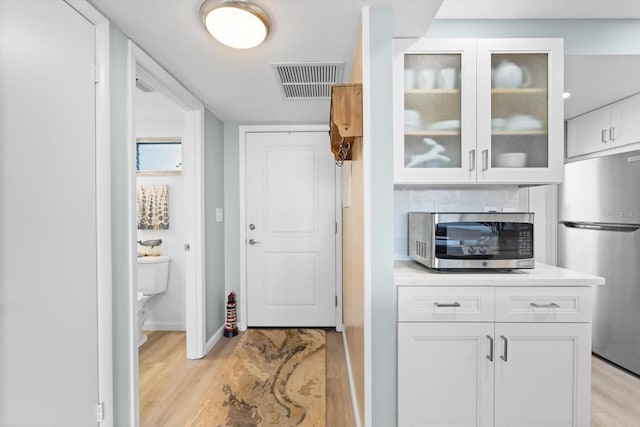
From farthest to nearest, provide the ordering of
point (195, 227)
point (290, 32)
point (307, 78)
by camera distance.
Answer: point (195, 227), point (307, 78), point (290, 32)

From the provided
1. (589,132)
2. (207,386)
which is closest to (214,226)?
(207,386)

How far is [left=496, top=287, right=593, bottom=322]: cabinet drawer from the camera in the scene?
4.61ft

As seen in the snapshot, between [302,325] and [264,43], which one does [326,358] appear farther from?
[264,43]

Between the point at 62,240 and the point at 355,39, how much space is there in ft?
5.33

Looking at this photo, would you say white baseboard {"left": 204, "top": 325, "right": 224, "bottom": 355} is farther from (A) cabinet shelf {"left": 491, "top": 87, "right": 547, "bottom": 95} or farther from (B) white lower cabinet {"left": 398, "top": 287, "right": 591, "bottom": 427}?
(A) cabinet shelf {"left": 491, "top": 87, "right": 547, "bottom": 95}

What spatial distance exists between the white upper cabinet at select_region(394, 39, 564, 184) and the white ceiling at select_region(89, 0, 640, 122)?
0.69 feet

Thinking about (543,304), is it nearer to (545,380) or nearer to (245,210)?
(545,380)

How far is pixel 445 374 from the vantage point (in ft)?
4.60

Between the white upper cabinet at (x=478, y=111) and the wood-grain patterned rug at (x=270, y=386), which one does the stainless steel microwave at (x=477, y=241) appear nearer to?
the white upper cabinet at (x=478, y=111)

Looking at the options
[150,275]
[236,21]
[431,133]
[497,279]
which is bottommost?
[150,275]

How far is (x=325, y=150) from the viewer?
118 inches

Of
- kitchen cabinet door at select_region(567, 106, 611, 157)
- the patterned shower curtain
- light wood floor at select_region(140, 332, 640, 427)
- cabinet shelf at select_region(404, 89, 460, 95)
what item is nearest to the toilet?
the patterned shower curtain

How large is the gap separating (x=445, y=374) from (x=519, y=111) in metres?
1.38

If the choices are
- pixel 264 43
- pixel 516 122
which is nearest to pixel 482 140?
pixel 516 122
